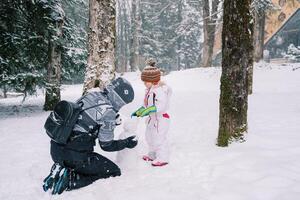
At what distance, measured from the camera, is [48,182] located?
4000 mm

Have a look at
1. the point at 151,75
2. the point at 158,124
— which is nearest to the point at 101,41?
the point at 151,75

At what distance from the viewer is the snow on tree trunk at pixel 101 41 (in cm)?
743

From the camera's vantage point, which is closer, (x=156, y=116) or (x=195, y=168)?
(x=195, y=168)

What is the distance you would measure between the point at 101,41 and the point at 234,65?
11.6ft

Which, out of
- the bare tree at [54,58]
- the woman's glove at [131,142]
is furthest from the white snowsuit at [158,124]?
the bare tree at [54,58]

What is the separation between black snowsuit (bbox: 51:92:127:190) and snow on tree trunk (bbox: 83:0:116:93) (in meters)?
3.45

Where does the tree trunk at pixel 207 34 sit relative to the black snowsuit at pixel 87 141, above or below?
above

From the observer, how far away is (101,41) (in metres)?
7.43

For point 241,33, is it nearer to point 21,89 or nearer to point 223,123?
point 223,123

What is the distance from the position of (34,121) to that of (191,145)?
5.26 m

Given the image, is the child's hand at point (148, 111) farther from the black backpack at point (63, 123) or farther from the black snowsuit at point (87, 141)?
the black backpack at point (63, 123)

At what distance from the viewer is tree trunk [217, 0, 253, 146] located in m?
4.84

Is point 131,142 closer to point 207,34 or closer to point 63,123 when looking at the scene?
point 63,123

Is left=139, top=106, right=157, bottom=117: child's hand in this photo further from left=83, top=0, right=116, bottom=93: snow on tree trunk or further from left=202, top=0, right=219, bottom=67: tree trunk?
left=202, top=0, right=219, bottom=67: tree trunk
